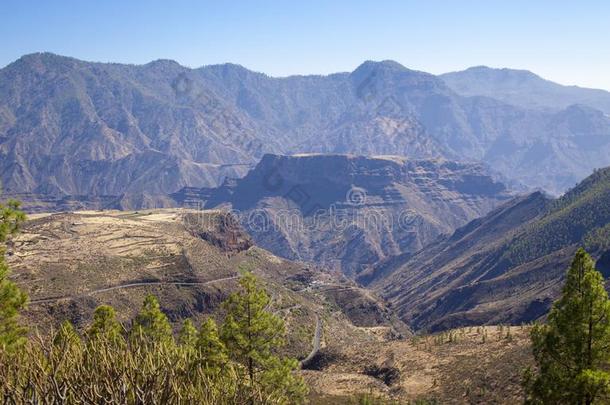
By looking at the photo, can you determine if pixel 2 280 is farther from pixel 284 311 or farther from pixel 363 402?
pixel 284 311

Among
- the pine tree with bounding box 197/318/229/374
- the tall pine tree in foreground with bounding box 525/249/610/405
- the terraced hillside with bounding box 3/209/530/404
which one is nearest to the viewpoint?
the tall pine tree in foreground with bounding box 525/249/610/405

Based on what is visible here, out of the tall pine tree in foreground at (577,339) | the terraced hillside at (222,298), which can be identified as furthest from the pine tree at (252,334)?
the terraced hillside at (222,298)

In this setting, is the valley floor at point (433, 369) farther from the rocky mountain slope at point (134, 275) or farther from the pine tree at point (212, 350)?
the pine tree at point (212, 350)

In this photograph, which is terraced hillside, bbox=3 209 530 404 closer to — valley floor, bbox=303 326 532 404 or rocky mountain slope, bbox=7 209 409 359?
valley floor, bbox=303 326 532 404

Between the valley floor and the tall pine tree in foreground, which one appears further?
the valley floor

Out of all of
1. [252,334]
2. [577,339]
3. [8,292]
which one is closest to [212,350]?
[252,334]

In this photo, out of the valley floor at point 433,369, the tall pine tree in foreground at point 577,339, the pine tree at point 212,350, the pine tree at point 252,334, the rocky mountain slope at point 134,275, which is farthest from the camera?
the rocky mountain slope at point 134,275

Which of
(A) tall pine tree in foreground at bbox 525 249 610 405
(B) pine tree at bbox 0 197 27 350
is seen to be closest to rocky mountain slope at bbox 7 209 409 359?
(B) pine tree at bbox 0 197 27 350

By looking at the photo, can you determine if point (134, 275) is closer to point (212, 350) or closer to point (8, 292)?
point (212, 350)
